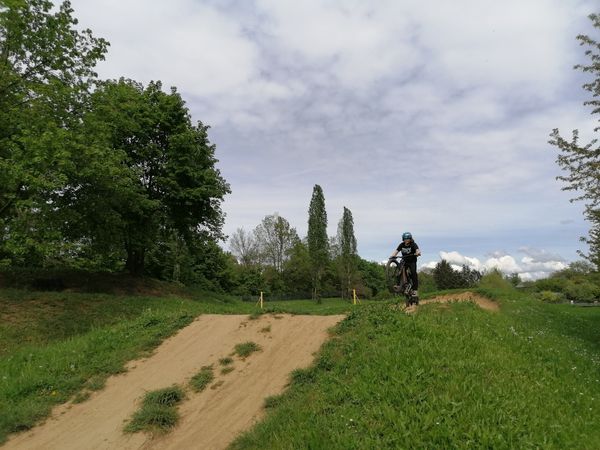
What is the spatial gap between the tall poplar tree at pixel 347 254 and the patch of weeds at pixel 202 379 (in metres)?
57.4

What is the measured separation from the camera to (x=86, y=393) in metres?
8.52

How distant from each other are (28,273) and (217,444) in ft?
63.1

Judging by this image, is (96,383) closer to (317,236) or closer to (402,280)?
(402,280)

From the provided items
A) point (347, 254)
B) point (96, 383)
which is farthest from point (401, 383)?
point (347, 254)

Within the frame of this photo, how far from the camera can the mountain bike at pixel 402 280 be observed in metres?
11.1

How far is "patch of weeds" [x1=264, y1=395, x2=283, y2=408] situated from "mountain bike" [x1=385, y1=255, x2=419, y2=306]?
17.0ft

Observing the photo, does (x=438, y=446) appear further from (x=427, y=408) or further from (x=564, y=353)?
(x=564, y=353)

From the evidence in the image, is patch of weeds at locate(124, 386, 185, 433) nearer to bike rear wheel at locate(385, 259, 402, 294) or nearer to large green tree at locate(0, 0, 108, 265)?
bike rear wheel at locate(385, 259, 402, 294)

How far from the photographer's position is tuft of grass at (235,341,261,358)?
924 centimetres

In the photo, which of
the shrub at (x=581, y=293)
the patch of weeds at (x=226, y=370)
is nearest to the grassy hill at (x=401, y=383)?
the patch of weeds at (x=226, y=370)

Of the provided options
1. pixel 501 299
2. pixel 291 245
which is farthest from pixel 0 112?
pixel 291 245

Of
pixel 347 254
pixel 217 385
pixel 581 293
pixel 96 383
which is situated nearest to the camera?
pixel 217 385

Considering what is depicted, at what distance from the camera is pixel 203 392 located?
26.1 feet

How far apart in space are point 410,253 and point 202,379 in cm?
589
